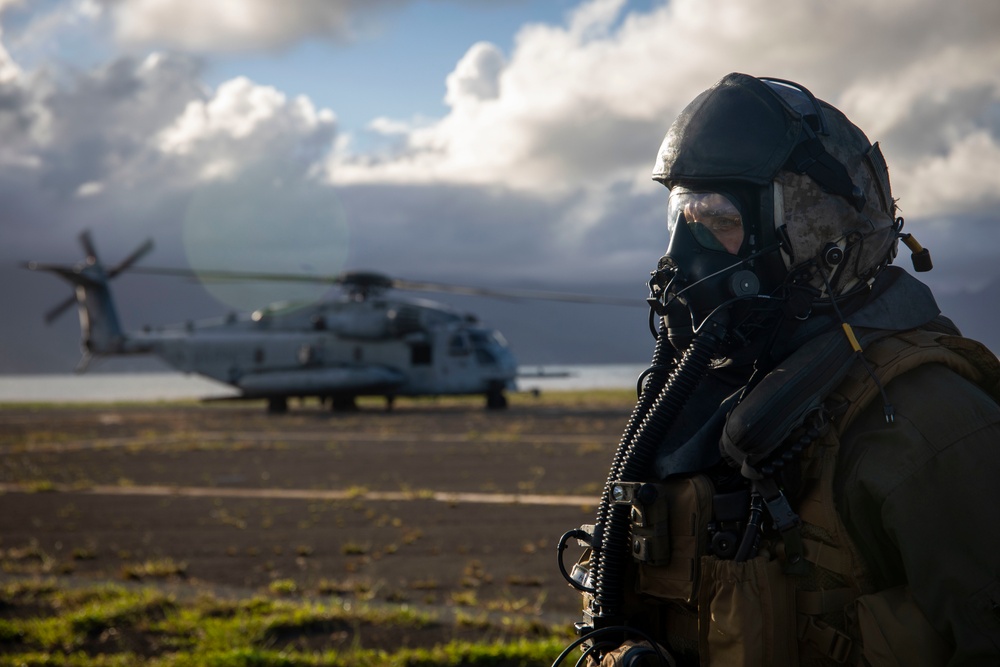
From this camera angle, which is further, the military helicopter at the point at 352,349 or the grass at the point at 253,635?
the military helicopter at the point at 352,349

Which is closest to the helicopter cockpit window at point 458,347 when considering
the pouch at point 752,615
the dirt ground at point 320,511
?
the dirt ground at point 320,511

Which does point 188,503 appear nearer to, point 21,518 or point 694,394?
point 21,518

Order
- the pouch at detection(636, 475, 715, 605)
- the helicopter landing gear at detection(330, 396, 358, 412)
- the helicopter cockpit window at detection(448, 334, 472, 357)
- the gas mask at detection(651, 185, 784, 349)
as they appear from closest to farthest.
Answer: the pouch at detection(636, 475, 715, 605), the gas mask at detection(651, 185, 784, 349), the helicopter cockpit window at detection(448, 334, 472, 357), the helicopter landing gear at detection(330, 396, 358, 412)

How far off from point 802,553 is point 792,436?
263 millimetres

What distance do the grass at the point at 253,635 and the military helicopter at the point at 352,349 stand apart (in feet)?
69.4

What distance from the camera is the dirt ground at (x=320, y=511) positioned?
302 inches

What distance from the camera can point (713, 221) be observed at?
2.31 metres

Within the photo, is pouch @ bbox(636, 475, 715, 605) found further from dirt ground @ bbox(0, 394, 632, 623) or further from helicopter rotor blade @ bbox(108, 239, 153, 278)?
helicopter rotor blade @ bbox(108, 239, 153, 278)

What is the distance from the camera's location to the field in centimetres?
584

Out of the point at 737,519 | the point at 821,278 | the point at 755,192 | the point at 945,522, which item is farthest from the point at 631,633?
the point at 755,192

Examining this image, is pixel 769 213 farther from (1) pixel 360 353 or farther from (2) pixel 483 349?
(1) pixel 360 353

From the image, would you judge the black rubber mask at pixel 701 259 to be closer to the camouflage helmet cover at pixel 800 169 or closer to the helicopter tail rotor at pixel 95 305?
the camouflage helmet cover at pixel 800 169

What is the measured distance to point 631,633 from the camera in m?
2.29

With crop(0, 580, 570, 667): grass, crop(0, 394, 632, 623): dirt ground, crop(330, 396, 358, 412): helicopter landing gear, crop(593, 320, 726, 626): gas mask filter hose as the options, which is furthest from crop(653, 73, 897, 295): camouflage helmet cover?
crop(330, 396, 358, 412): helicopter landing gear
